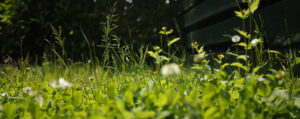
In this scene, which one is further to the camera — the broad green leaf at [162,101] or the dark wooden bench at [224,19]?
the dark wooden bench at [224,19]

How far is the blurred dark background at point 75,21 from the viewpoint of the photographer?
421 centimetres

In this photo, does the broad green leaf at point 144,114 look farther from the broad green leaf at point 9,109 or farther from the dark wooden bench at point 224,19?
the dark wooden bench at point 224,19

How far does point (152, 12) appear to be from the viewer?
4238mm

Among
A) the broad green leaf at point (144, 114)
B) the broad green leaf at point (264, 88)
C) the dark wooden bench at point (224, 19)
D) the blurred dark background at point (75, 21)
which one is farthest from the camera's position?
the blurred dark background at point (75, 21)

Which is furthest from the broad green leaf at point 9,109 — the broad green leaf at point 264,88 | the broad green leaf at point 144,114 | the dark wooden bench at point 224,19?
the dark wooden bench at point 224,19

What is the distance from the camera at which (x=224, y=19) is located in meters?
2.84

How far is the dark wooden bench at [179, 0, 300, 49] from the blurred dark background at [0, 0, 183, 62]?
464mm

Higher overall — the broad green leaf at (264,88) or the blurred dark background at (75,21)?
the blurred dark background at (75,21)

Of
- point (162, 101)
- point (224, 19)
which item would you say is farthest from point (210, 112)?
point (224, 19)

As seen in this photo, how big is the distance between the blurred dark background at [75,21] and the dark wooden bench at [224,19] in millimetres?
464

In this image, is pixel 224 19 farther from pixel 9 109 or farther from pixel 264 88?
pixel 9 109

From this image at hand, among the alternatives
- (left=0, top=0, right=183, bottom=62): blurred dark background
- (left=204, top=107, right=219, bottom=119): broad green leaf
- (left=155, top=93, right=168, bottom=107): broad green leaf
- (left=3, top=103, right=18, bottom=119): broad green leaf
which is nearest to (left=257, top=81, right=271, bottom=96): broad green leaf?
(left=204, top=107, right=219, bottom=119): broad green leaf

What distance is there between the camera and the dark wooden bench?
5.79ft

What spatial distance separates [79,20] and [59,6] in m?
0.86
